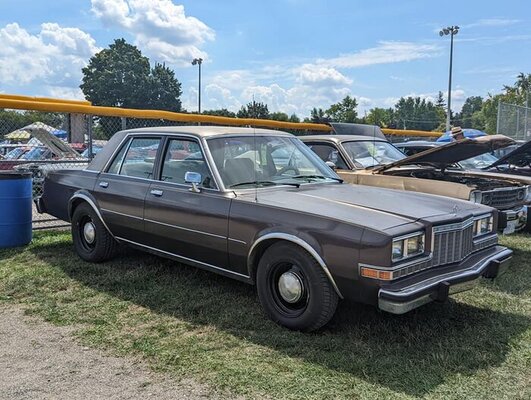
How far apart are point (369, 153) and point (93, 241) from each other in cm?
412

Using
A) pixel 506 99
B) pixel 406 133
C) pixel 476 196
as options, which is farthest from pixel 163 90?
pixel 476 196

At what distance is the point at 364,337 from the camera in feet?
12.9

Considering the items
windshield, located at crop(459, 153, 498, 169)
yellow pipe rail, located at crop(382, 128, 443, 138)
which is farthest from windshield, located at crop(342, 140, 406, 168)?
yellow pipe rail, located at crop(382, 128, 443, 138)

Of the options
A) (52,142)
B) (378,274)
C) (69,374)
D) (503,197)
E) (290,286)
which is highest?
(52,142)

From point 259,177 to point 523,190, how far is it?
12.5 feet

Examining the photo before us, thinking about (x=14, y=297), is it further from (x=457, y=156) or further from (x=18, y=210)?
(x=457, y=156)

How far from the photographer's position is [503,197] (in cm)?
618

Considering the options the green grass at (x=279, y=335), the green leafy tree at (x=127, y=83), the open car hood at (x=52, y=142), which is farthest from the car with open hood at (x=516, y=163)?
the green leafy tree at (x=127, y=83)

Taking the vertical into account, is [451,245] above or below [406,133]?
below

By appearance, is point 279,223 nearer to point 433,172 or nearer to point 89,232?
point 89,232

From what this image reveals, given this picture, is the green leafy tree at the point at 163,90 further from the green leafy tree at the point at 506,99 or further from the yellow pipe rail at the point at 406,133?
the yellow pipe rail at the point at 406,133

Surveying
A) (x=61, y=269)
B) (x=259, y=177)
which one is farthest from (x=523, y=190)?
(x=61, y=269)

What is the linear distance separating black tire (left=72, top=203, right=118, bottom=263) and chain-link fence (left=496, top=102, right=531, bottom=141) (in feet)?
45.0

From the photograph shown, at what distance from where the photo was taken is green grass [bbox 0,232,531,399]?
3.24m
